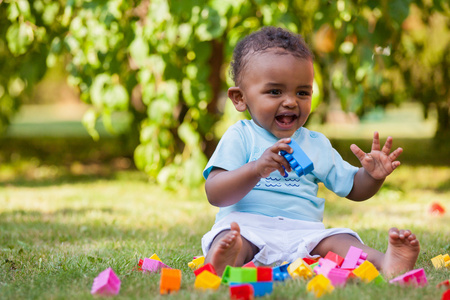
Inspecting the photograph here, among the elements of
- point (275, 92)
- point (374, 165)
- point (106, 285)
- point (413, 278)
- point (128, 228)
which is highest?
point (275, 92)

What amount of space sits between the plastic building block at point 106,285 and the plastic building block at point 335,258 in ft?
2.55

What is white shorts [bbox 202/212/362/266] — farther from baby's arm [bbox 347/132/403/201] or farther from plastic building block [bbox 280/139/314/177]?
plastic building block [bbox 280/139/314/177]

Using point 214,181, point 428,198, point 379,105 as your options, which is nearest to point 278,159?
point 214,181

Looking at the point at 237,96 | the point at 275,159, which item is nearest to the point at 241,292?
the point at 275,159

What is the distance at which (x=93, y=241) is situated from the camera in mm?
2883

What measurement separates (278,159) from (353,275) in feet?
1.48

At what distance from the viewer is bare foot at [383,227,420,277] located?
1.99 meters

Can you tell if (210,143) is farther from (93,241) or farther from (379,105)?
(379,105)

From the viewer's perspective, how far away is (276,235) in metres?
2.24

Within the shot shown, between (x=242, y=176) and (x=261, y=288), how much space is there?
1.44ft

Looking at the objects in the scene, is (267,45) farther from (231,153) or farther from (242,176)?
(242,176)

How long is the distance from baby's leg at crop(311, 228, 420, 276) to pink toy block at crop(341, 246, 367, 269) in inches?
1.8

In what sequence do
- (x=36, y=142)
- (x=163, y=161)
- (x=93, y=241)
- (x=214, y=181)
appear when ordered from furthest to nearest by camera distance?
(x=36, y=142), (x=163, y=161), (x=93, y=241), (x=214, y=181)

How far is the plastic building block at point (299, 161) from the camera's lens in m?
1.91
